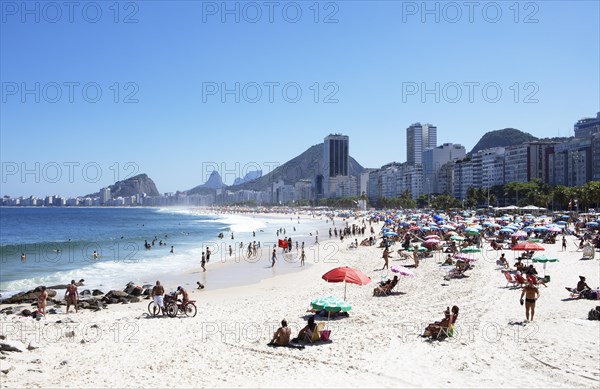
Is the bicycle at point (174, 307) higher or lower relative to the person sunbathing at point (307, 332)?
lower

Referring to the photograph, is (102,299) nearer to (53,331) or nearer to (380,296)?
(53,331)

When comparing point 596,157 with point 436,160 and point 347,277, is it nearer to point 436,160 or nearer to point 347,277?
point 436,160

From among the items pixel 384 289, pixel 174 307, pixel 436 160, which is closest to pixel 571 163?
pixel 436 160

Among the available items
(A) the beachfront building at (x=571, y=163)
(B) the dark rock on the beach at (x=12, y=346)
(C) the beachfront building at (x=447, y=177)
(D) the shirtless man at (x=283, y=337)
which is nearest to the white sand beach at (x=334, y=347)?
(B) the dark rock on the beach at (x=12, y=346)

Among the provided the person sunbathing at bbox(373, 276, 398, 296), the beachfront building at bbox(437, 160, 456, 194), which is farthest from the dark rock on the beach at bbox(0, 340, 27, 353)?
the beachfront building at bbox(437, 160, 456, 194)

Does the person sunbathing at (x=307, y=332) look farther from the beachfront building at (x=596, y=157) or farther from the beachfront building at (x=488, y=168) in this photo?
the beachfront building at (x=488, y=168)

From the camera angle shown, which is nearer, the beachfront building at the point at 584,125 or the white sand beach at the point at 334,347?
the white sand beach at the point at 334,347

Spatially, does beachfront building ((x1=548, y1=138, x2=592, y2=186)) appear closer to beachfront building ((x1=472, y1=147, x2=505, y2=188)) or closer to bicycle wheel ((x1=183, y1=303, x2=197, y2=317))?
beachfront building ((x1=472, y1=147, x2=505, y2=188))
